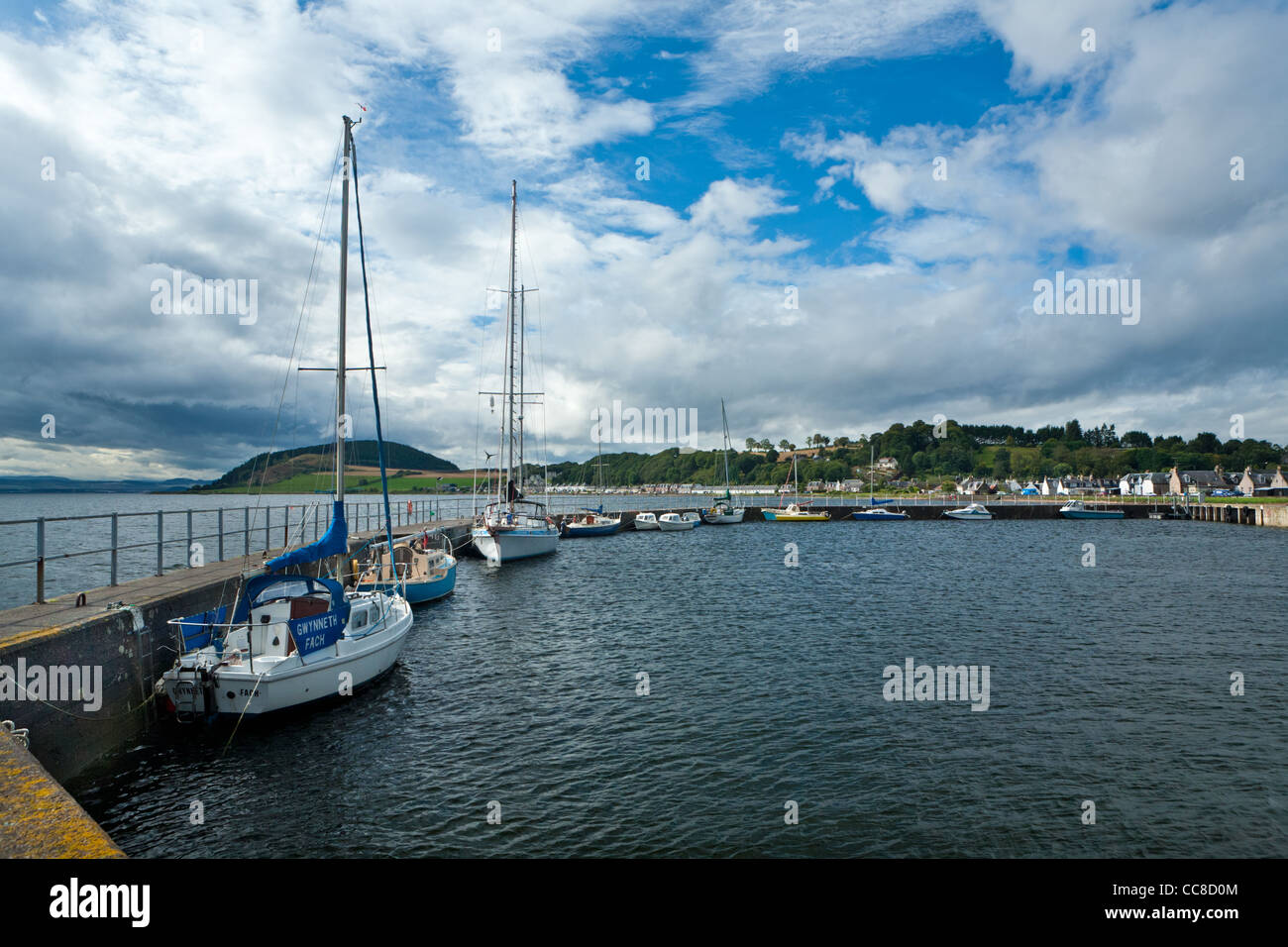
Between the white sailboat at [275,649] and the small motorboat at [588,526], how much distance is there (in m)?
52.3

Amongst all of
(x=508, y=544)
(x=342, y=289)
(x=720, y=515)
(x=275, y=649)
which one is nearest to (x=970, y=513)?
(x=720, y=515)

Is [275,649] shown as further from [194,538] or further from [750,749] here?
[750,749]

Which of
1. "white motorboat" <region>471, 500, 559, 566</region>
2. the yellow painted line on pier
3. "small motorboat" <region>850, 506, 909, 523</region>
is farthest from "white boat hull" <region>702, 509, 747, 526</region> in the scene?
the yellow painted line on pier

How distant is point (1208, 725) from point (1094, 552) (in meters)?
45.7

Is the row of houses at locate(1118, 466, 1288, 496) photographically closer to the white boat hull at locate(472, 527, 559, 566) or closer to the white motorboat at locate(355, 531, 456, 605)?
the white boat hull at locate(472, 527, 559, 566)

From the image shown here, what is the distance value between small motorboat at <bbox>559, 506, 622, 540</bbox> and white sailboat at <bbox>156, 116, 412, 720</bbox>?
52.3 meters

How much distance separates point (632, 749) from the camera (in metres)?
13.4

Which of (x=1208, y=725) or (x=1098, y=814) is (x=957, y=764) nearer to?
(x=1098, y=814)

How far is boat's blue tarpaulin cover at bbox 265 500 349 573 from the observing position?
17234mm

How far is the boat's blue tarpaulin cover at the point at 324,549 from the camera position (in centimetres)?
1723

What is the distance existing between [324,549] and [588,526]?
174 ft
